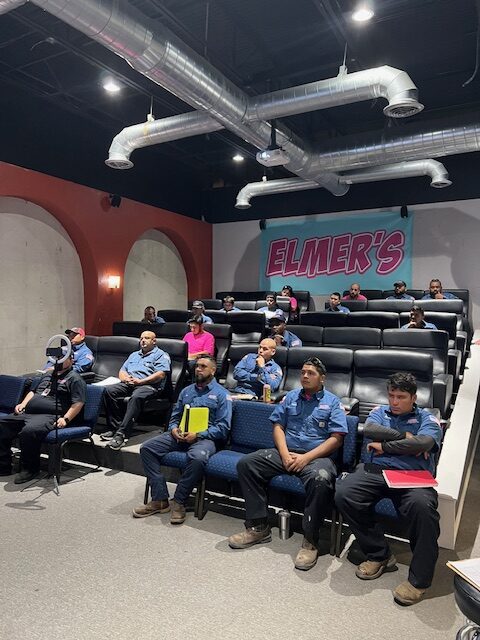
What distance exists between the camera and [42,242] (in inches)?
293

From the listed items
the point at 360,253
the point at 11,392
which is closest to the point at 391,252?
the point at 360,253

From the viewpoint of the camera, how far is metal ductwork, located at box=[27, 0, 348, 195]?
379cm

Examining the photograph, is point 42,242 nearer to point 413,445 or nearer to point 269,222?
point 269,222

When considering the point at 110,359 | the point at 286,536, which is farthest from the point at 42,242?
the point at 286,536

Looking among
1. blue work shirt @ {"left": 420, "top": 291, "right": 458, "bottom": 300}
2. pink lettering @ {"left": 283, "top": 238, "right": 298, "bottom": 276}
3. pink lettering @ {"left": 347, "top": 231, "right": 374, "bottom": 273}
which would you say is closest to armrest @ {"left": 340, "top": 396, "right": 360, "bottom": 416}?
blue work shirt @ {"left": 420, "top": 291, "right": 458, "bottom": 300}

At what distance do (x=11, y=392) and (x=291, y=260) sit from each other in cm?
738

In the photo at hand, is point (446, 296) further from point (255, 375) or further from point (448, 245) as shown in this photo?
point (255, 375)

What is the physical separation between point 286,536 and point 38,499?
69.7 inches

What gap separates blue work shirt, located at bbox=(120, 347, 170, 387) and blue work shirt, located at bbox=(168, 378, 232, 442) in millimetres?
1093

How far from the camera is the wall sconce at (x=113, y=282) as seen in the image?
27.0ft

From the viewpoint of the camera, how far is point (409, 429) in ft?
8.83

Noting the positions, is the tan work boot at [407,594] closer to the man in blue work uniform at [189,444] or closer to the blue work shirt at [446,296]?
the man in blue work uniform at [189,444]

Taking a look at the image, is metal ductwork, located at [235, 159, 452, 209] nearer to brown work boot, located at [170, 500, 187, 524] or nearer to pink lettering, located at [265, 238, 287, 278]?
pink lettering, located at [265, 238, 287, 278]

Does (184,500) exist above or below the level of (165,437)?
below
